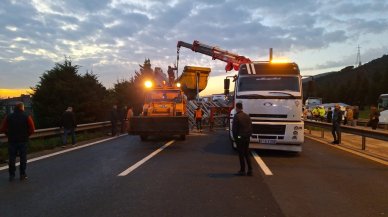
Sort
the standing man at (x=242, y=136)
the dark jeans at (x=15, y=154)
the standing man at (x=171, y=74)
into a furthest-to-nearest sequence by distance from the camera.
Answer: the standing man at (x=171, y=74) < the standing man at (x=242, y=136) < the dark jeans at (x=15, y=154)

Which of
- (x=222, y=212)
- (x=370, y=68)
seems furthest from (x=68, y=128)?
(x=370, y=68)

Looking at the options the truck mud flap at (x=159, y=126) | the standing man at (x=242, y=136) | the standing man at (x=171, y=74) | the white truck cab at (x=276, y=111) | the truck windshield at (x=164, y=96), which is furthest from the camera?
the standing man at (x=171, y=74)

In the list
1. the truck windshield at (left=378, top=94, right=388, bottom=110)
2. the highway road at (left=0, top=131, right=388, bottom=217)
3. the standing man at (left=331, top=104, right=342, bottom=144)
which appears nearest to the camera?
the highway road at (left=0, top=131, right=388, bottom=217)

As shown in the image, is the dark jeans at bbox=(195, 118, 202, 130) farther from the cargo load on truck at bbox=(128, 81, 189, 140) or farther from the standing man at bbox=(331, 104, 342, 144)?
the standing man at bbox=(331, 104, 342, 144)

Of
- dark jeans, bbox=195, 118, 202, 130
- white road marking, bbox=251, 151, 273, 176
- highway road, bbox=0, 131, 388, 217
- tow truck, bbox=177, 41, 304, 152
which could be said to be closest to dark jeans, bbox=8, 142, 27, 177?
highway road, bbox=0, 131, 388, 217

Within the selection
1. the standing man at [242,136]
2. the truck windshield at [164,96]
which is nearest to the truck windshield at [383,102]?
the truck windshield at [164,96]

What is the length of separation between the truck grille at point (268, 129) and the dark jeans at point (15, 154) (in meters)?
7.11

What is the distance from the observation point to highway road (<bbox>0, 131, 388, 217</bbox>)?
691 centimetres

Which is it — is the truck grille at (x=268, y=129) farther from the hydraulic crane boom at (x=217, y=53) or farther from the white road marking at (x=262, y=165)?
the hydraulic crane boom at (x=217, y=53)

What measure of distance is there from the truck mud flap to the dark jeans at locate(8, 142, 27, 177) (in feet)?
27.7

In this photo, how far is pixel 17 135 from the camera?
989cm

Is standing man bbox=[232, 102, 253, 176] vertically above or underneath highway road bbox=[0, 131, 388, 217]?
above

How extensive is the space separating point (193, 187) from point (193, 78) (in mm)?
23519

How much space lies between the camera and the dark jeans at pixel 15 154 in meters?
9.82
